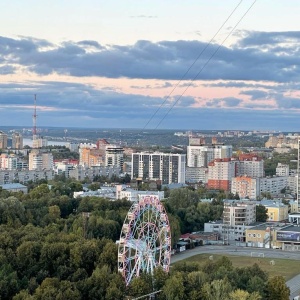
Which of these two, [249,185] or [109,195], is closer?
[109,195]

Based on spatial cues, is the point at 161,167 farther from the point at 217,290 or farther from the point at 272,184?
the point at 217,290

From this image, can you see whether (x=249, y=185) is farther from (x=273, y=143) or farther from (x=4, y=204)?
(x=273, y=143)

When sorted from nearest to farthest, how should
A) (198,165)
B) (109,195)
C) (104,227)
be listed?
(104,227)
(109,195)
(198,165)

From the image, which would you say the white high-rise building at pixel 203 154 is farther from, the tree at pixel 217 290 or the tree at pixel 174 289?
the tree at pixel 217 290

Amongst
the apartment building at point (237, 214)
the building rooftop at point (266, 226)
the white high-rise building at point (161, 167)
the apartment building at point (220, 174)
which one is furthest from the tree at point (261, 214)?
the white high-rise building at point (161, 167)

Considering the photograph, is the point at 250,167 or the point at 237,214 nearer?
the point at 237,214

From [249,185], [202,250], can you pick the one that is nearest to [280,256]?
[202,250]

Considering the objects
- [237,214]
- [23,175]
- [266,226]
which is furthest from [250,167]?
[266,226]
